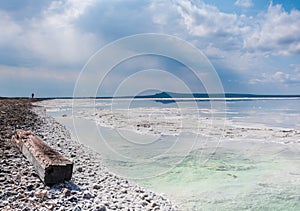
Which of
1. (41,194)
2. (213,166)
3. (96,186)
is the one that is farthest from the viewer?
(213,166)

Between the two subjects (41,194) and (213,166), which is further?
(213,166)

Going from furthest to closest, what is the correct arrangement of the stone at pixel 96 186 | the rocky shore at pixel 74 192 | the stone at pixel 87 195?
1. the stone at pixel 96 186
2. the stone at pixel 87 195
3. the rocky shore at pixel 74 192

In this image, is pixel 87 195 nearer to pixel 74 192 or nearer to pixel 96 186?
pixel 74 192

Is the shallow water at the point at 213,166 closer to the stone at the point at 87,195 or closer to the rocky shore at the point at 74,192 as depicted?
the rocky shore at the point at 74,192

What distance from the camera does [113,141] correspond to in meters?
13.9

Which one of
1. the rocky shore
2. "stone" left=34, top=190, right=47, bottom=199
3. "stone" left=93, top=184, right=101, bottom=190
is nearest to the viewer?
the rocky shore

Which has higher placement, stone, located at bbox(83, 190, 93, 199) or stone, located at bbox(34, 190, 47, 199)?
stone, located at bbox(34, 190, 47, 199)

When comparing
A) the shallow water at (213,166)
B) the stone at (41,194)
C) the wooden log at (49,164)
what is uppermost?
the wooden log at (49,164)

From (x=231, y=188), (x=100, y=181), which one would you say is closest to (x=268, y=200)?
(x=231, y=188)

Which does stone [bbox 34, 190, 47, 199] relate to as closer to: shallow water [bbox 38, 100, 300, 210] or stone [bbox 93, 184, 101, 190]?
stone [bbox 93, 184, 101, 190]

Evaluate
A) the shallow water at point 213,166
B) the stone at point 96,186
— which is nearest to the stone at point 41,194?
the stone at point 96,186

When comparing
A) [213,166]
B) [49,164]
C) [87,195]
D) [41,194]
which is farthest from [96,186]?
[213,166]

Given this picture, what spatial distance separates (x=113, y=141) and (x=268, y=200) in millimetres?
8501

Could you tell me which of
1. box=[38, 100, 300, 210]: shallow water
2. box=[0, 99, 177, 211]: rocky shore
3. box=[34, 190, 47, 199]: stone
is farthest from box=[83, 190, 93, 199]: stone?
box=[38, 100, 300, 210]: shallow water
